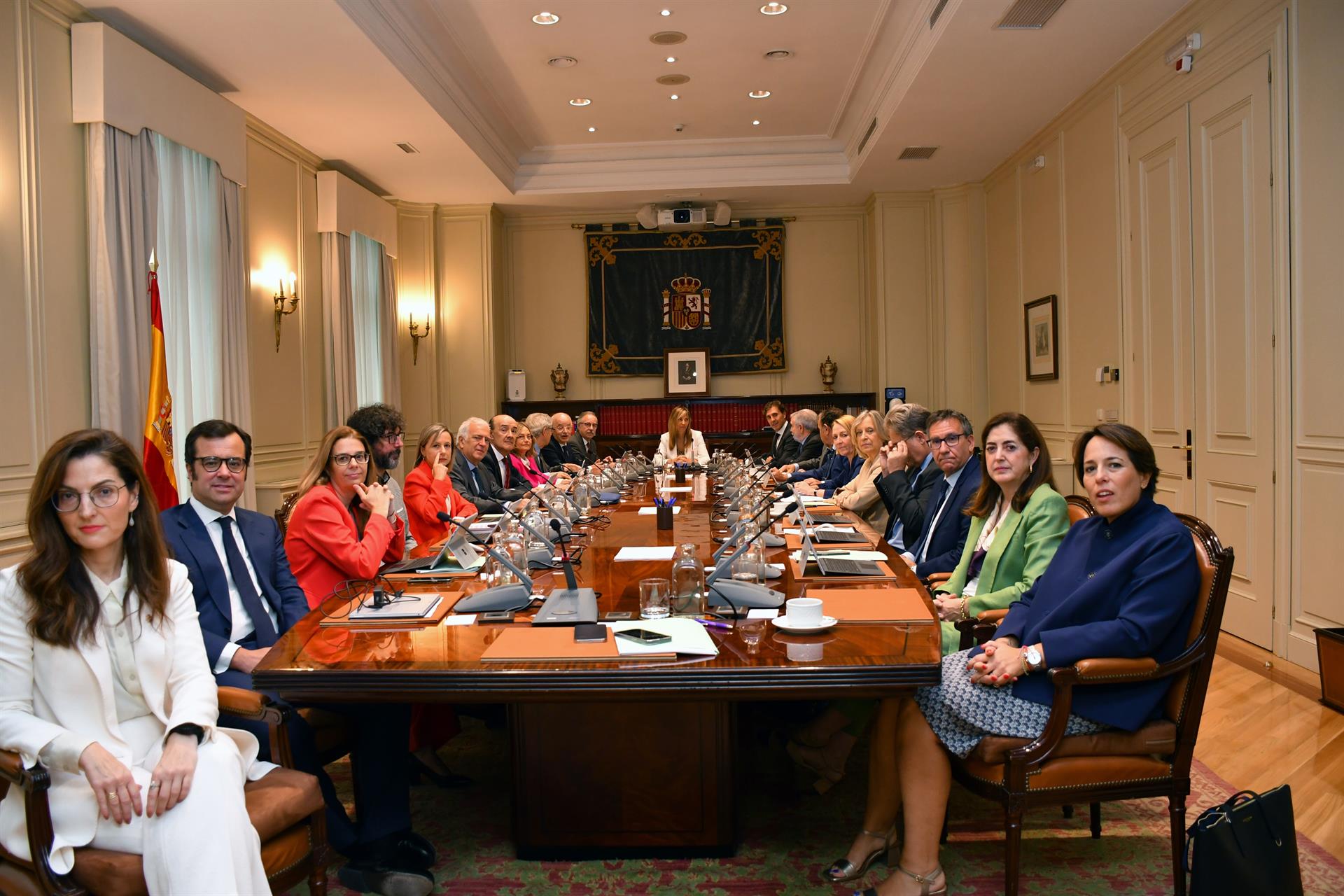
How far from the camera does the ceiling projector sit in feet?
34.4

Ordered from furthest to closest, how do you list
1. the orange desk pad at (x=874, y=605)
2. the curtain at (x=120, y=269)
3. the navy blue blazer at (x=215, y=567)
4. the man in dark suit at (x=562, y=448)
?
the man in dark suit at (x=562, y=448), the curtain at (x=120, y=269), the navy blue blazer at (x=215, y=567), the orange desk pad at (x=874, y=605)

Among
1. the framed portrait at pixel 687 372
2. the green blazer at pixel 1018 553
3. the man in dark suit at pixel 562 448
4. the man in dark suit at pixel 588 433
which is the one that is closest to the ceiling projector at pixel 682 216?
the framed portrait at pixel 687 372

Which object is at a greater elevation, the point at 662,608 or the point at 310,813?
the point at 662,608

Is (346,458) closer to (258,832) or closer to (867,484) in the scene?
(258,832)

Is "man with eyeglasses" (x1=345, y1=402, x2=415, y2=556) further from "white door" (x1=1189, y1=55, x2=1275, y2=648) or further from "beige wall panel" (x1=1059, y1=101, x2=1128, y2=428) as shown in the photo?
"beige wall panel" (x1=1059, y1=101, x2=1128, y2=428)

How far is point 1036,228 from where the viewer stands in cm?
810

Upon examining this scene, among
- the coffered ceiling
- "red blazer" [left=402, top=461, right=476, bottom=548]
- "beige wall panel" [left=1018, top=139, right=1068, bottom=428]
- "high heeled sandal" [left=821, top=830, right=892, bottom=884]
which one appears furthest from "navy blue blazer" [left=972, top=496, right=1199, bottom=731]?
"beige wall panel" [left=1018, top=139, right=1068, bottom=428]

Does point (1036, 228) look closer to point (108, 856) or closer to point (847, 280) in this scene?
point (847, 280)

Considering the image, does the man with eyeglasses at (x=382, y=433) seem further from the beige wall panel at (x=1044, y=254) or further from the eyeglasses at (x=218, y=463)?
the beige wall panel at (x=1044, y=254)

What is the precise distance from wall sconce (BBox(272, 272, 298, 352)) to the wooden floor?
6414mm

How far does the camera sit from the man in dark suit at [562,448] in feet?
30.3

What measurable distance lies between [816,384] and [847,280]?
122 cm

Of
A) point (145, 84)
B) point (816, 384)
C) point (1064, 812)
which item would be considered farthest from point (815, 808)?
point (816, 384)

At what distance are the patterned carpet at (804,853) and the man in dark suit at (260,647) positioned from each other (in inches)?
4.6
